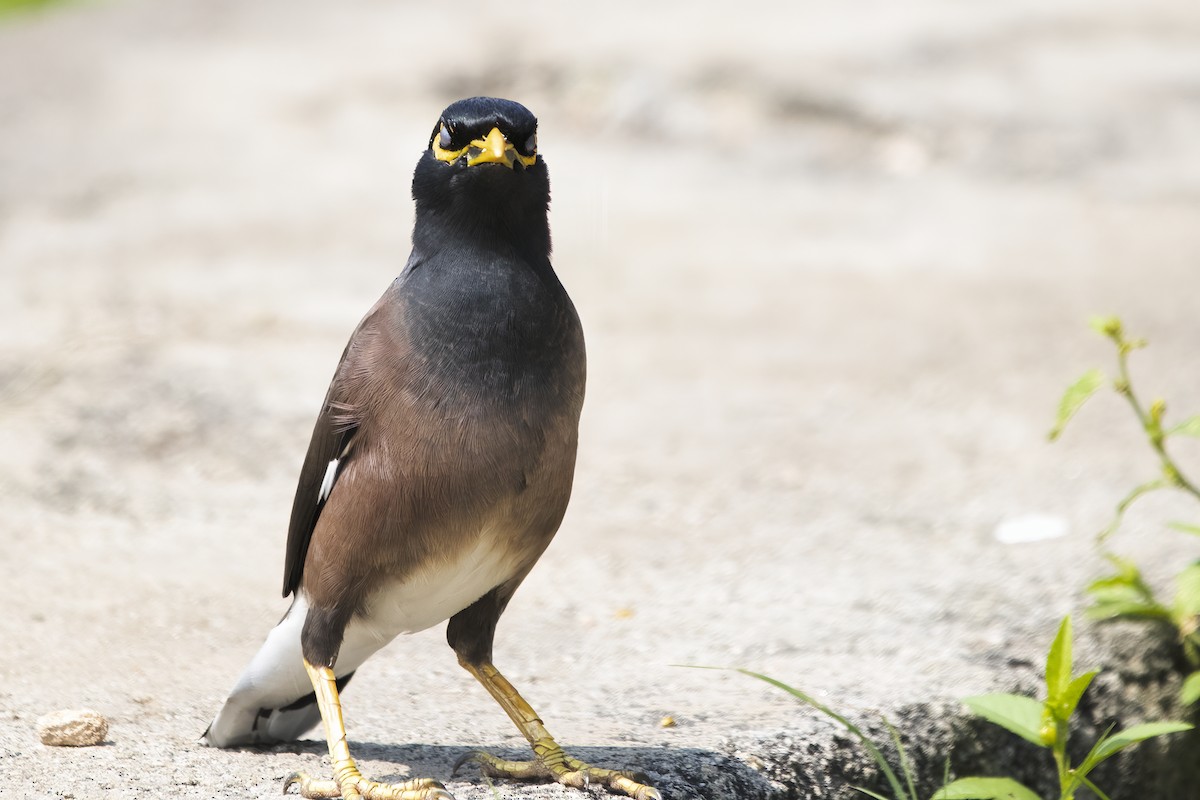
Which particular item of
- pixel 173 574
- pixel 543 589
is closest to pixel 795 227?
pixel 543 589

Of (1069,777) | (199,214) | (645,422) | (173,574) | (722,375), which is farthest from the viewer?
(199,214)

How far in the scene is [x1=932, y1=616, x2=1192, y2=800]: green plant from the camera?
3061 millimetres

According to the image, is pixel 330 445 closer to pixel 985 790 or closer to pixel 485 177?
pixel 485 177

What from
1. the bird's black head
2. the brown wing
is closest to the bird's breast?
the brown wing

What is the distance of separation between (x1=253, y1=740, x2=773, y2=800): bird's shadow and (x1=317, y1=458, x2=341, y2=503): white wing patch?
641 mm

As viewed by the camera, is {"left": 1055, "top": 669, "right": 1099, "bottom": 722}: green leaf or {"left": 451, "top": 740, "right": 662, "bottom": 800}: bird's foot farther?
{"left": 451, "top": 740, "right": 662, "bottom": 800}: bird's foot

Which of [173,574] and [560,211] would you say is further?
[560,211]

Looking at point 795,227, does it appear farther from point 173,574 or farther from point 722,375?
point 173,574

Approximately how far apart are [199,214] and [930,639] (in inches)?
210

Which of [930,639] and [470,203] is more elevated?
[470,203]

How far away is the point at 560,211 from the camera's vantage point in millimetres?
8492

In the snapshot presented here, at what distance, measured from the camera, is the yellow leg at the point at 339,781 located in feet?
9.91

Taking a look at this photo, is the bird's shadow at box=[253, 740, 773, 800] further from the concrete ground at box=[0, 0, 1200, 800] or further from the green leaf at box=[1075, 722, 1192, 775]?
the green leaf at box=[1075, 722, 1192, 775]

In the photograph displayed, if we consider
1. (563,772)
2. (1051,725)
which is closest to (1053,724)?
(1051,725)
